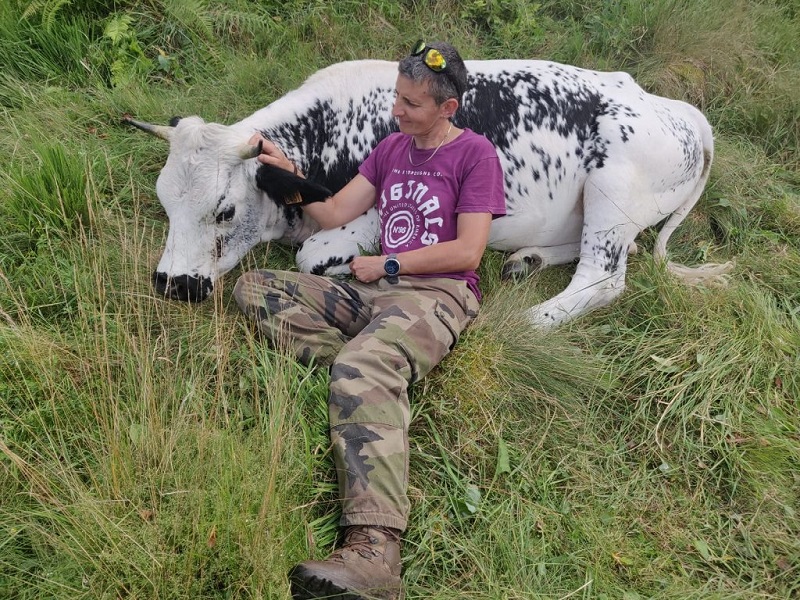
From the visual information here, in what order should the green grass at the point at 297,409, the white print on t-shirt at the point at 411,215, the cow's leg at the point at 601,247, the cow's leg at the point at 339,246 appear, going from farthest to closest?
the cow's leg at the point at 601,247 → the cow's leg at the point at 339,246 → the white print on t-shirt at the point at 411,215 → the green grass at the point at 297,409

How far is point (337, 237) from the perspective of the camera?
423 cm

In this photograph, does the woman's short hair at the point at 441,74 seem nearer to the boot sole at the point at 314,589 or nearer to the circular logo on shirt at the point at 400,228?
the circular logo on shirt at the point at 400,228

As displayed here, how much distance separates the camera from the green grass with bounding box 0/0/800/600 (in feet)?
8.17

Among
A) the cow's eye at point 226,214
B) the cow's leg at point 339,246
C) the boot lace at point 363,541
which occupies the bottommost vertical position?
the boot lace at point 363,541

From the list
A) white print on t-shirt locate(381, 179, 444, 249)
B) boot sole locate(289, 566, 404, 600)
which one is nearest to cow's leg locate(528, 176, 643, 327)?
white print on t-shirt locate(381, 179, 444, 249)

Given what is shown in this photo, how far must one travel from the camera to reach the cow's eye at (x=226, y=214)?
3824 millimetres

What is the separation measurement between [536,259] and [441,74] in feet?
5.56

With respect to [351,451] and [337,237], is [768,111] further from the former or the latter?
[351,451]

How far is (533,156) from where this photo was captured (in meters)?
4.36

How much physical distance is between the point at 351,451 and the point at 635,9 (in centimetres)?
575

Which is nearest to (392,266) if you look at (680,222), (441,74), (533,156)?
(441,74)

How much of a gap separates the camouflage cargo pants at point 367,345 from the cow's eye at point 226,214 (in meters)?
0.47

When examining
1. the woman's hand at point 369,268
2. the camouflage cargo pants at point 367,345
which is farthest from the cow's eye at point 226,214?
the woman's hand at point 369,268

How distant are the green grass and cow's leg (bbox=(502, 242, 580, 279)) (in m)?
0.10
